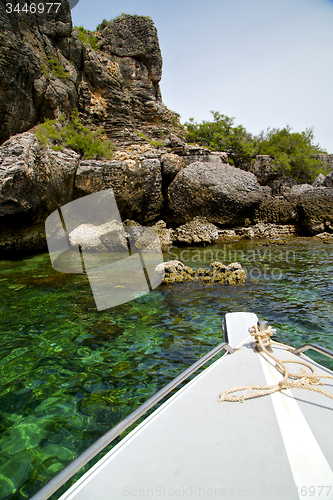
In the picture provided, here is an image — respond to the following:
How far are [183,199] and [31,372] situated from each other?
1215cm

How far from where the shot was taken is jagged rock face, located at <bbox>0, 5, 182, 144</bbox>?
36.4ft

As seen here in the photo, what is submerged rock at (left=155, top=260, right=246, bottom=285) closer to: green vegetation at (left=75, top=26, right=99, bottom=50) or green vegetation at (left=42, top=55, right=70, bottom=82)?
green vegetation at (left=42, top=55, right=70, bottom=82)

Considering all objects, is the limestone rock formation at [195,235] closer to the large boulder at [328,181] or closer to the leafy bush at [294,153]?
the leafy bush at [294,153]

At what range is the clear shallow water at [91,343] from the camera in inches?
87.6

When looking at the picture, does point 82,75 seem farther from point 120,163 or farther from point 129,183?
point 129,183

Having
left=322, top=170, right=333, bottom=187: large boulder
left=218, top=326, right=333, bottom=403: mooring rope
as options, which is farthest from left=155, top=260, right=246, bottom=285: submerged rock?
left=322, top=170, right=333, bottom=187: large boulder

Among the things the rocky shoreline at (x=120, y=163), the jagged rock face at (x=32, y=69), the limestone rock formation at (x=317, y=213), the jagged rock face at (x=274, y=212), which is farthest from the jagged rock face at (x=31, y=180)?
the limestone rock formation at (x=317, y=213)

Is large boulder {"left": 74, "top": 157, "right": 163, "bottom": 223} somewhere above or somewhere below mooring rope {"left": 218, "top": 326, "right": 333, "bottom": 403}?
above

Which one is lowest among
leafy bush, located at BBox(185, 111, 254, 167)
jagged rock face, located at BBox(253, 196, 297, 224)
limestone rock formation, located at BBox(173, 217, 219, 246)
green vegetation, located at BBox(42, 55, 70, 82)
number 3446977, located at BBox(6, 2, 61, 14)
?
limestone rock formation, located at BBox(173, 217, 219, 246)

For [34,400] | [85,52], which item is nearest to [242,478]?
[34,400]

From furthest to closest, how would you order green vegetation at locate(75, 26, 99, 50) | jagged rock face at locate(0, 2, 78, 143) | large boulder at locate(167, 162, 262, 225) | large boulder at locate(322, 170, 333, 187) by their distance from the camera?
large boulder at locate(322, 170, 333, 187) → green vegetation at locate(75, 26, 99, 50) → large boulder at locate(167, 162, 262, 225) → jagged rock face at locate(0, 2, 78, 143)

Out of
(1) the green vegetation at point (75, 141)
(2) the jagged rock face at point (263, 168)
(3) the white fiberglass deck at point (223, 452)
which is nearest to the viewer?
(3) the white fiberglass deck at point (223, 452)

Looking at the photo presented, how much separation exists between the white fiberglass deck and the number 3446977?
50.3 feet

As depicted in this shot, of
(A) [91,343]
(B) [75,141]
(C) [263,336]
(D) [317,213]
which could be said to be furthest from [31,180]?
(D) [317,213]
